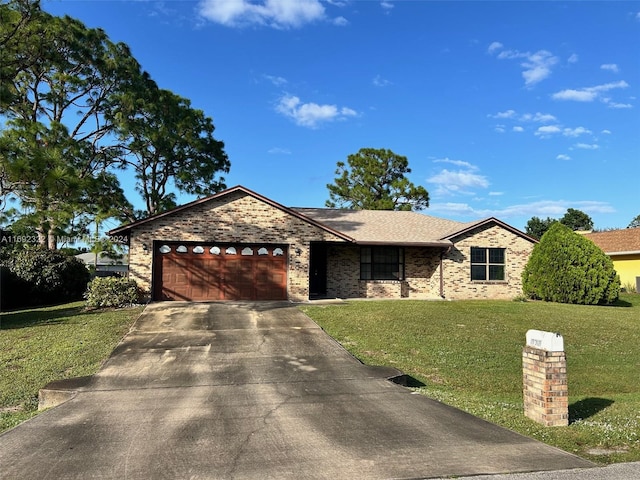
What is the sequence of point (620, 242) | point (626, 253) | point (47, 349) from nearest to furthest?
point (47, 349)
point (626, 253)
point (620, 242)

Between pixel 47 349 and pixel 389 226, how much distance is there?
16.0 m

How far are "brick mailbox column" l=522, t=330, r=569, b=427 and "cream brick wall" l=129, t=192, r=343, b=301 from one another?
12.6m

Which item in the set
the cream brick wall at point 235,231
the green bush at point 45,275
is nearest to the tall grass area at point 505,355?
the cream brick wall at point 235,231

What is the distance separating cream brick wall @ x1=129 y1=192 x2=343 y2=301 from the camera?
1717 centimetres

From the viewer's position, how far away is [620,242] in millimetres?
29406

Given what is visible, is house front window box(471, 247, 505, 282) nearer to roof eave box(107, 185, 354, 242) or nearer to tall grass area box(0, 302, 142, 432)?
roof eave box(107, 185, 354, 242)

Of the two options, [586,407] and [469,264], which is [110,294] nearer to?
[586,407]

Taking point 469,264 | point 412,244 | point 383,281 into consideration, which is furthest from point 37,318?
point 469,264

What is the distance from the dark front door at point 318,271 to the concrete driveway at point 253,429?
34.6ft

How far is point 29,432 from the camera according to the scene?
18.5ft

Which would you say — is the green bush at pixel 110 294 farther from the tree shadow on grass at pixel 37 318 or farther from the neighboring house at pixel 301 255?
the neighboring house at pixel 301 255

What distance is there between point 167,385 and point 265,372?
177cm

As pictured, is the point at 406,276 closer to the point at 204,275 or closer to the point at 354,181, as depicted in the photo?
the point at 204,275

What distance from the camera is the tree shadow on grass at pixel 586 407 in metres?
6.57
